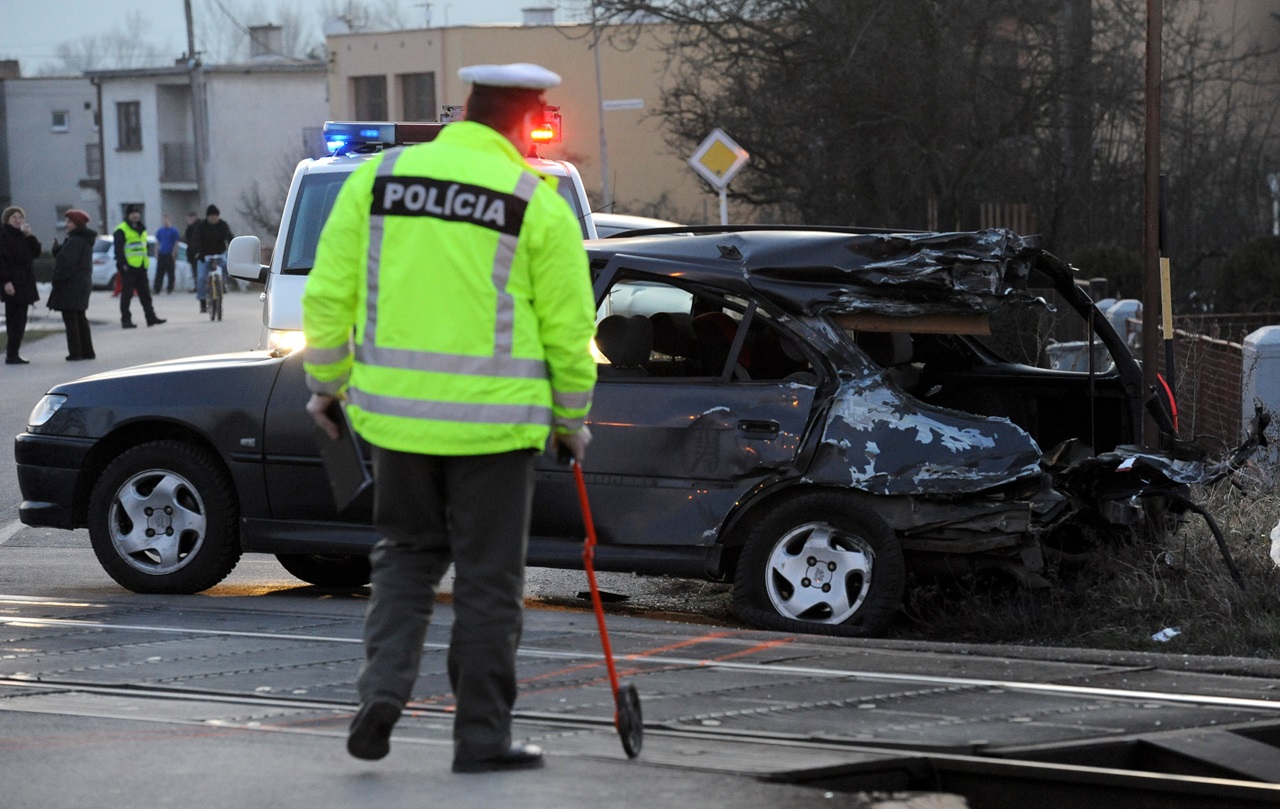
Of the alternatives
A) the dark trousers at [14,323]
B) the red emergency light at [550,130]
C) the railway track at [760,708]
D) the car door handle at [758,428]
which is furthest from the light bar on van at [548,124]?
the dark trousers at [14,323]

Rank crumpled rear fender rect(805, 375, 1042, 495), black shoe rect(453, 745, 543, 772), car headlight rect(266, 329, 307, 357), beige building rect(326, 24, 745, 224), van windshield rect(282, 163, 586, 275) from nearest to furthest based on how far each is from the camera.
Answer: black shoe rect(453, 745, 543, 772) < crumpled rear fender rect(805, 375, 1042, 495) < car headlight rect(266, 329, 307, 357) < van windshield rect(282, 163, 586, 275) < beige building rect(326, 24, 745, 224)

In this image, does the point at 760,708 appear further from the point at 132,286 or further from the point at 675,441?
the point at 132,286

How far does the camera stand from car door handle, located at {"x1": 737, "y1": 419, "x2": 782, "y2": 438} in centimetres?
659

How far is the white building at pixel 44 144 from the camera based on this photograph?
85.4 m

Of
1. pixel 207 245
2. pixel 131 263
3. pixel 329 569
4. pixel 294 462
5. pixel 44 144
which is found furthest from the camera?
pixel 44 144

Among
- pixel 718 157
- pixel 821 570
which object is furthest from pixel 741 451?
pixel 718 157

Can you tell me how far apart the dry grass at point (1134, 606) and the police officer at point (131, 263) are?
21.7 metres

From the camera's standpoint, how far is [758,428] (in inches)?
260

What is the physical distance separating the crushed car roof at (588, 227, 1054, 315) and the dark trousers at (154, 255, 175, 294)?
119ft

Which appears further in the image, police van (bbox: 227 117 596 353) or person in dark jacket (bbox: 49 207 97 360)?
person in dark jacket (bbox: 49 207 97 360)

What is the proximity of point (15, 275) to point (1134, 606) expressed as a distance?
17023 millimetres

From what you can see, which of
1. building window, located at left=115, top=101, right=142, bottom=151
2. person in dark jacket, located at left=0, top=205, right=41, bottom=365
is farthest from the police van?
building window, located at left=115, top=101, right=142, bottom=151

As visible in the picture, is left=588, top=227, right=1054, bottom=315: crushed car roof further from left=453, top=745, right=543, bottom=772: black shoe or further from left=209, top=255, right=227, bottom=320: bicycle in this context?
left=209, top=255, right=227, bottom=320: bicycle

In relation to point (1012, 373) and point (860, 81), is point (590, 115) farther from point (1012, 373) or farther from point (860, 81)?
point (1012, 373)
